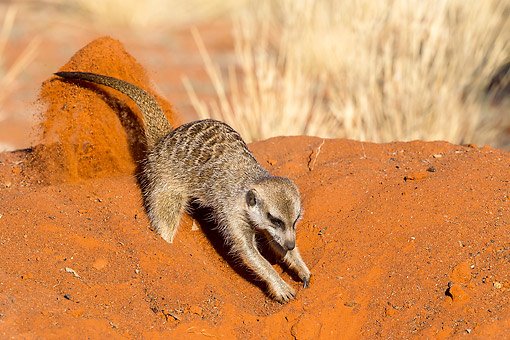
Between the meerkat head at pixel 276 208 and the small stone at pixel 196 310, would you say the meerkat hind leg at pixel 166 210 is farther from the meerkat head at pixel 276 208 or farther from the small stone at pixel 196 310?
the small stone at pixel 196 310

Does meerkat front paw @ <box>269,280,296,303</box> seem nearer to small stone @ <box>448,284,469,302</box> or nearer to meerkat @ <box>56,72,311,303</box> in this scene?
meerkat @ <box>56,72,311,303</box>

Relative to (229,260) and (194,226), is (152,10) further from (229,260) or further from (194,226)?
(229,260)

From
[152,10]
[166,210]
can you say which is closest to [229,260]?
[166,210]

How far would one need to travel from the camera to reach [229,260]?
4.16 m

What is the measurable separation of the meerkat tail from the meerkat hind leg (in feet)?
1.73

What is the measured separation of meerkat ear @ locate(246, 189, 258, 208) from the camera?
3768 mm

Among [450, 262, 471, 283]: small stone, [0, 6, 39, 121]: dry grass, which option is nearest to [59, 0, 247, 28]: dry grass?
[0, 6, 39, 121]: dry grass

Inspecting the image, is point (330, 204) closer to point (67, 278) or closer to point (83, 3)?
point (67, 278)

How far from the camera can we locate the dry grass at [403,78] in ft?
19.4

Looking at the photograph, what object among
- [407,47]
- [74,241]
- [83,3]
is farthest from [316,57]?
[83,3]

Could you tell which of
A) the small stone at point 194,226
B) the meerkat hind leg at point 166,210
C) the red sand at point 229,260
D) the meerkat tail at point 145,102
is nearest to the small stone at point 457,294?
the red sand at point 229,260

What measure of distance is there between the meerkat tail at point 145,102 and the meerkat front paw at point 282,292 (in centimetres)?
160

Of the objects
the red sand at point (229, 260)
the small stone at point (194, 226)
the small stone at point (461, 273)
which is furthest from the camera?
the small stone at point (194, 226)

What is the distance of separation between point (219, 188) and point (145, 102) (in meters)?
0.93
